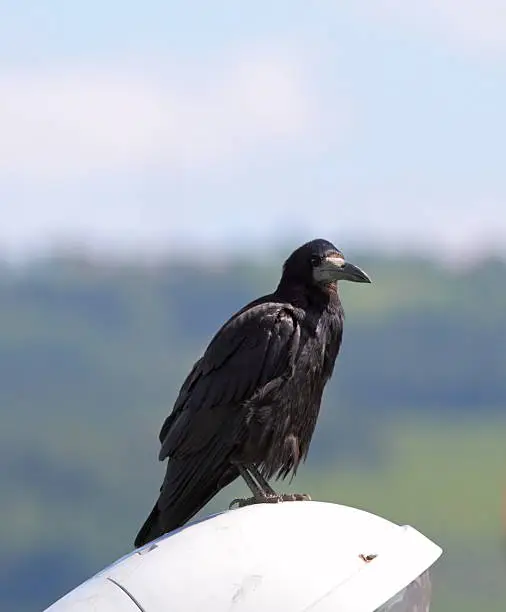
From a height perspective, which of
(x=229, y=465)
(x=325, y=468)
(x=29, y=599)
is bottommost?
(x=29, y=599)

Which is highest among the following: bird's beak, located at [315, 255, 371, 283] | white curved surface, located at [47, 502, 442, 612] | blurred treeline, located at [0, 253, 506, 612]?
bird's beak, located at [315, 255, 371, 283]

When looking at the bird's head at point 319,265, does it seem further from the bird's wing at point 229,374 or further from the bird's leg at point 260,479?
→ the bird's leg at point 260,479

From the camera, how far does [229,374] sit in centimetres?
1286

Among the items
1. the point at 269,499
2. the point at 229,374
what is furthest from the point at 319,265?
the point at 269,499

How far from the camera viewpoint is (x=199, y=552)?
926 cm

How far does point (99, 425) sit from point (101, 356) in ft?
39.6

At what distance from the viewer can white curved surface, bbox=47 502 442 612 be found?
29.1 ft

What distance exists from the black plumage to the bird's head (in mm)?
12

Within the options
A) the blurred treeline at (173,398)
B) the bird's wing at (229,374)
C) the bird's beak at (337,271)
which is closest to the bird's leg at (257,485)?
the bird's wing at (229,374)

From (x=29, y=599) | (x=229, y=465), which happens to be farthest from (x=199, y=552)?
(x=29, y=599)

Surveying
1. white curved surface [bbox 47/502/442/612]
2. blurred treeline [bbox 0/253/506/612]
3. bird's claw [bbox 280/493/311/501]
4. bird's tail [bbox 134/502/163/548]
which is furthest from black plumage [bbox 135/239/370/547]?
blurred treeline [bbox 0/253/506/612]

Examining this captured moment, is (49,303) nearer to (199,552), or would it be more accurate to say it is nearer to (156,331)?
(156,331)

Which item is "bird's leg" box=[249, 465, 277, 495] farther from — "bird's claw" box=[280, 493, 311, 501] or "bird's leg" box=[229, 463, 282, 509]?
"bird's claw" box=[280, 493, 311, 501]

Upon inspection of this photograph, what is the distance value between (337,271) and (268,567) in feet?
15.3
